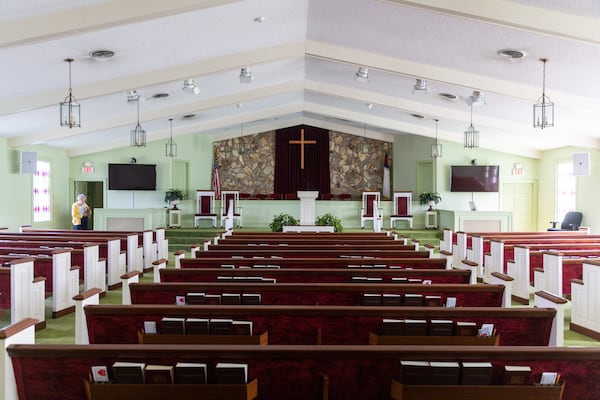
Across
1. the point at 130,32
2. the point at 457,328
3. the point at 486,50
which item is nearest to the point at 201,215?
the point at 130,32

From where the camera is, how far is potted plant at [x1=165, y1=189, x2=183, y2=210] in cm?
1308

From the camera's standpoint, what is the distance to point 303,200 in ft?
36.7

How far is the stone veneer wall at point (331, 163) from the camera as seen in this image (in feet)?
51.9

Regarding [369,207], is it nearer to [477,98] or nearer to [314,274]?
[477,98]

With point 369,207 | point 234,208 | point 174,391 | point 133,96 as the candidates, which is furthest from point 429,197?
point 174,391

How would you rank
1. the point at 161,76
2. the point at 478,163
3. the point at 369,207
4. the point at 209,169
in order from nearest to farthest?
the point at 161,76, the point at 478,163, the point at 369,207, the point at 209,169

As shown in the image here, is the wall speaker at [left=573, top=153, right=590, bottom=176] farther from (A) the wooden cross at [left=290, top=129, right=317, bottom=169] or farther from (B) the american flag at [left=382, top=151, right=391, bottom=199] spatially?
(A) the wooden cross at [left=290, top=129, right=317, bottom=169]

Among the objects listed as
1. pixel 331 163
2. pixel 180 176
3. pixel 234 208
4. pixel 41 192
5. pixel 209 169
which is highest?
pixel 331 163

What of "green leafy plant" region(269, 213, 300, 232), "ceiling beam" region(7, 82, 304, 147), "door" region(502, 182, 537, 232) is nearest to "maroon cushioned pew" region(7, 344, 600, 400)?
"green leafy plant" region(269, 213, 300, 232)

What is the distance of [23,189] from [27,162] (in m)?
0.87

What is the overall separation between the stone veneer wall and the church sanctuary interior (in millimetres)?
64

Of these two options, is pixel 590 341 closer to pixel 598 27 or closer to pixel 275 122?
pixel 598 27

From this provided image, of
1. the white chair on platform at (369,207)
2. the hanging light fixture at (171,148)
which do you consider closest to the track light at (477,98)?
the white chair on platform at (369,207)

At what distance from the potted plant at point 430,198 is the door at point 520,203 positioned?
179 centimetres
